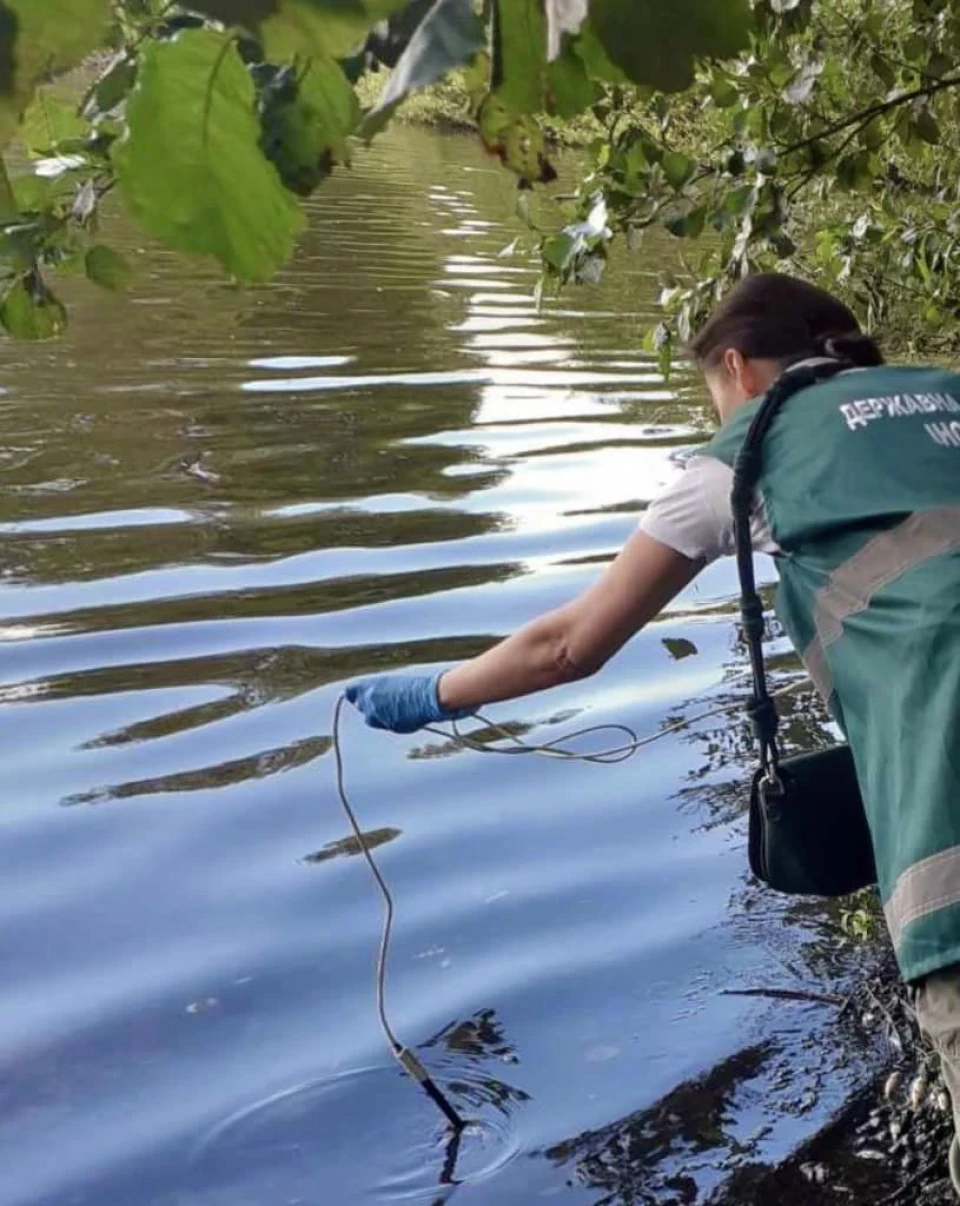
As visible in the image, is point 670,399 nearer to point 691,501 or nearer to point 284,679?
point 284,679

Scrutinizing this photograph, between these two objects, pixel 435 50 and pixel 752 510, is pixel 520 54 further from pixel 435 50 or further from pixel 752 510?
pixel 752 510

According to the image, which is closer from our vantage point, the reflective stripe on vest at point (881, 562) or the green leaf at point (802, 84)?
the reflective stripe on vest at point (881, 562)

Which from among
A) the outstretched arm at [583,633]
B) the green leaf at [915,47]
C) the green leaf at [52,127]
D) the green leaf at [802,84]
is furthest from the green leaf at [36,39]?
the green leaf at [915,47]

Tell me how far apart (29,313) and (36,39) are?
1.29m

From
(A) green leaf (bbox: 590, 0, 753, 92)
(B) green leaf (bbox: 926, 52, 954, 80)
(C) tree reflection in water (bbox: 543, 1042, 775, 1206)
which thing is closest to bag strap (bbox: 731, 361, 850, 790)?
(C) tree reflection in water (bbox: 543, 1042, 775, 1206)

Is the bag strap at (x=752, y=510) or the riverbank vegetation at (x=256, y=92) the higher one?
the riverbank vegetation at (x=256, y=92)

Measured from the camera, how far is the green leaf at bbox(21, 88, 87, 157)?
148cm

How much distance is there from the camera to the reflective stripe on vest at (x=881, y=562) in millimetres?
2775

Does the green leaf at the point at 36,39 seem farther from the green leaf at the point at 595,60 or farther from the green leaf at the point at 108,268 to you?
the green leaf at the point at 108,268

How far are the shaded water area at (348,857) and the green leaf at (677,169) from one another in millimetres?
909

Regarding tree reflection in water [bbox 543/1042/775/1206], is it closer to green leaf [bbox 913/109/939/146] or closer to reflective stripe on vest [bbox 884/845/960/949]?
reflective stripe on vest [bbox 884/845/960/949]

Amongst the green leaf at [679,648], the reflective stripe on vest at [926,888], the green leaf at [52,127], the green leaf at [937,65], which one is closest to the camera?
the green leaf at [52,127]

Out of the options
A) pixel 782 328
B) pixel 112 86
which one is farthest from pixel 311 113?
pixel 782 328

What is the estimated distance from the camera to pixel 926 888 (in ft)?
8.77
